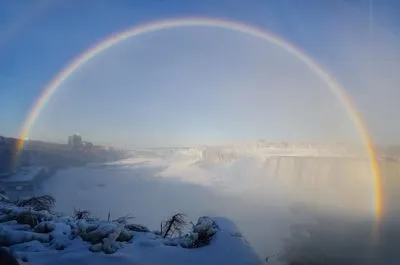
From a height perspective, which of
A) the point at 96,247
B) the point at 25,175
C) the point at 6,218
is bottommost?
the point at 25,175

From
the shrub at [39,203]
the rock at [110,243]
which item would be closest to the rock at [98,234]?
the rock at [110,243]

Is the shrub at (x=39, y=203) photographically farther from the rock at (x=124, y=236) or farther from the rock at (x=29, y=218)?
the rock at (x=124, y=236)

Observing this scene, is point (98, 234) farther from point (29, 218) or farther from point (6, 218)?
point (6, 218)

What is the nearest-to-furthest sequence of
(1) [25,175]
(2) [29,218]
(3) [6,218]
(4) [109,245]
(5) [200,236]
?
(4) [109,245] → (5) [200,236] → (2) [29,218] → (3) [6,218] → (1) [25,175]

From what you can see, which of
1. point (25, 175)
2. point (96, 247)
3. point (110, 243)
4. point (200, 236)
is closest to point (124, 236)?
point (110, 243)

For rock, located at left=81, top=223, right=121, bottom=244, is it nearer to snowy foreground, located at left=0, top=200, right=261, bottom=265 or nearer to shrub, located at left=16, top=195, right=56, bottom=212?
snowy foreground, located at left=0, top=200, right=261, bottom=265

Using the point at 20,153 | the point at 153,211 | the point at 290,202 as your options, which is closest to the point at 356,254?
the point at 153,211

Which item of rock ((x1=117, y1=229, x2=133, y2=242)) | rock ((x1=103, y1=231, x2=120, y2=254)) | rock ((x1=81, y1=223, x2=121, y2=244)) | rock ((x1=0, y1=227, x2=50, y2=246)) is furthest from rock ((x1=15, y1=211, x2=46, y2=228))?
rock ((x1=103, y1=231, x2=120, y2=254))

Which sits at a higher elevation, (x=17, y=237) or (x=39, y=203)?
(x=39, y=203)
